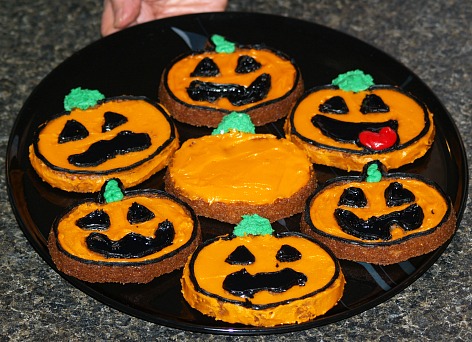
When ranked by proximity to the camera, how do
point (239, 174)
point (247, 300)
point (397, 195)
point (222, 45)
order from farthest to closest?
point (222, 45) → point (239, 174) → point (397, 195) → point (247, 300)

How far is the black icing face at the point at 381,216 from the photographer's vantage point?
2.23 metres

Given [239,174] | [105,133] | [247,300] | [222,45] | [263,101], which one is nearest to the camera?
[247,300]

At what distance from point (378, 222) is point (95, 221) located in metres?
0.63

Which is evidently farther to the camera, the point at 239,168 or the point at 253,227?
the point at 239,168

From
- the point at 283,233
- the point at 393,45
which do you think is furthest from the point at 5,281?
the point at 393,45

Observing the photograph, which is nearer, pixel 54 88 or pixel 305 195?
pixel 305 195

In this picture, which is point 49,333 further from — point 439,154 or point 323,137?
point 439,154

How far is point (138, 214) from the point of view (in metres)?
2.27

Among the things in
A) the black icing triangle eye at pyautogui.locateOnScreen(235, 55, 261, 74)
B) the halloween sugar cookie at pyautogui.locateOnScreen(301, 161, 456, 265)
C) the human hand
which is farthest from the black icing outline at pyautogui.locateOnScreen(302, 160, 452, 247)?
the human hand

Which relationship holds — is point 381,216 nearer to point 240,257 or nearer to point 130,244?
point 240,257

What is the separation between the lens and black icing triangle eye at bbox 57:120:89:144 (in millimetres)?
2504

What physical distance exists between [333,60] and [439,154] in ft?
1.56

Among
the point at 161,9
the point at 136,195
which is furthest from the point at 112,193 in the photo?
the point at 161,9

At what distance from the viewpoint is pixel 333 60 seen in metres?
2.86
